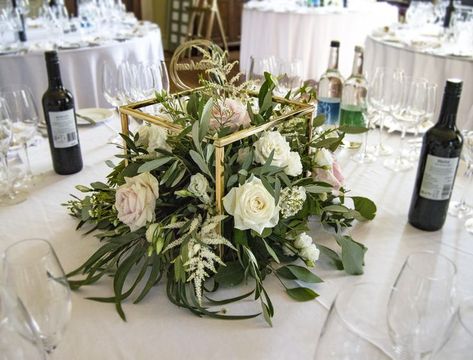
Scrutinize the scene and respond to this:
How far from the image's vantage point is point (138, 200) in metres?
0.77

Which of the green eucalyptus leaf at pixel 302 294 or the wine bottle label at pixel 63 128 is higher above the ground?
the wine bottle label at pixel 63 128

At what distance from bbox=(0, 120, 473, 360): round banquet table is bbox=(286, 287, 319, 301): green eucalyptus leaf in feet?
0.04

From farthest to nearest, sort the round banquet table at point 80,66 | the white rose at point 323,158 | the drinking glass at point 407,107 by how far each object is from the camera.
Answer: the round banquet table at point 80,66
the drinking glass at point 407,107
the white rose at point 323,158

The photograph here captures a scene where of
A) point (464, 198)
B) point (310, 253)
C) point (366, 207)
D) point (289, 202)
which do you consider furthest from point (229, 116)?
point (464, 198)

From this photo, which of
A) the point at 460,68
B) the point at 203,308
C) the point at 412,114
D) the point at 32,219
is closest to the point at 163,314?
the point at 203,308

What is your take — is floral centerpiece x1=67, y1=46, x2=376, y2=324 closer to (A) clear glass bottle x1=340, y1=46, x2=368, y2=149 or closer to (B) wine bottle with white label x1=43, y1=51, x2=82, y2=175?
(B) wine bottle with white label x1=43, y1=51, x2=82, y2=175

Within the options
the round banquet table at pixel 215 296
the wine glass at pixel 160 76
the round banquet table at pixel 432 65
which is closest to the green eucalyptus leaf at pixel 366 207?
the round banquet table at pixel 215 296

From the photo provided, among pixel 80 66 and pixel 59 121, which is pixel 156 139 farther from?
pixel 80 66

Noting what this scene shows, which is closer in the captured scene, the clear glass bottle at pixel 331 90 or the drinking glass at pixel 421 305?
the drinking glass at pixel 421 305

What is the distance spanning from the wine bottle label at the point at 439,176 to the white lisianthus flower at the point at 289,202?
305 mm

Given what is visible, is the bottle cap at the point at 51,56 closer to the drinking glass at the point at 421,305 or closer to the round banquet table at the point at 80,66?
the drinking glass at the point at 421,305

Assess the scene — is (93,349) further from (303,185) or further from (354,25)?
(354,25)

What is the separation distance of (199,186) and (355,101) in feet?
2.95

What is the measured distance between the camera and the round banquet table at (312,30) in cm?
Answer: 435
